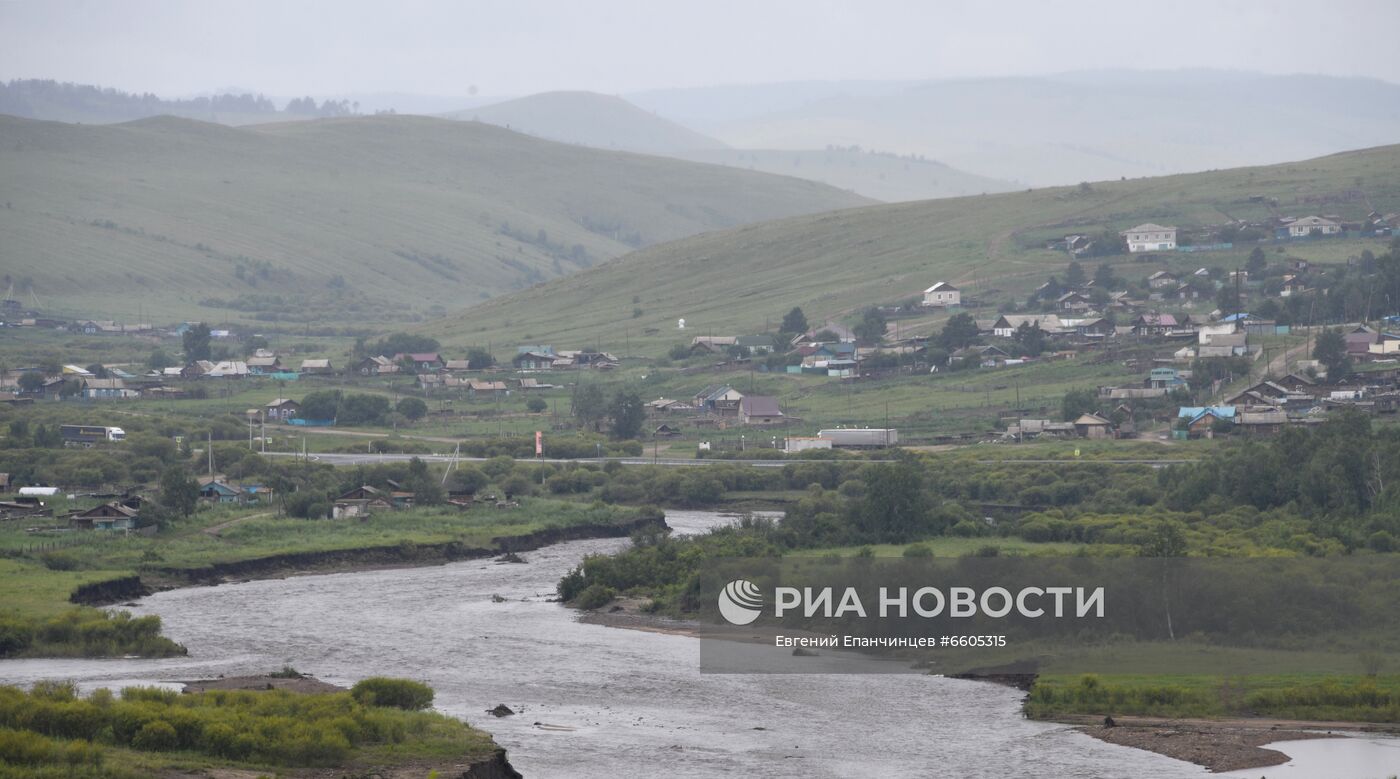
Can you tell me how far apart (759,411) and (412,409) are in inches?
751

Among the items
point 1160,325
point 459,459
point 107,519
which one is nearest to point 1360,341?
point 1160,325

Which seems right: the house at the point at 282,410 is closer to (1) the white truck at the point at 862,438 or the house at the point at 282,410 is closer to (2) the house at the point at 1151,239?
(1) the white truck at the point at 862,438

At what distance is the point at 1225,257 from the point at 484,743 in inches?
3989

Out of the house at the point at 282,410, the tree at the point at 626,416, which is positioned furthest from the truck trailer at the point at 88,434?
the tree at the point at 626,416

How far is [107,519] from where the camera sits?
5944cm

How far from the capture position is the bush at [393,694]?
113 feet

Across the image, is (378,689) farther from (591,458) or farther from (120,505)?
(591,458)

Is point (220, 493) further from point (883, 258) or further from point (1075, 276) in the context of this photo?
point (883, 258)

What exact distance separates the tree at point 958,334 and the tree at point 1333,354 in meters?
22.1

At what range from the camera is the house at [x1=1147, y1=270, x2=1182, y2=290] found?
119m

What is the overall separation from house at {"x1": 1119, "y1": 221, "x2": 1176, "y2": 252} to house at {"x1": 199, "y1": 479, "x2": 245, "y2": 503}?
7977cm

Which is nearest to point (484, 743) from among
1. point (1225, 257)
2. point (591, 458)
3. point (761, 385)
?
point (591, 458)

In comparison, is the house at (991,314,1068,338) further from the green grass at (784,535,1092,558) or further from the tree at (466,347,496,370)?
the green grass at (784,535,1092,558)

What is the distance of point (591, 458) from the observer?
82.8 meters
